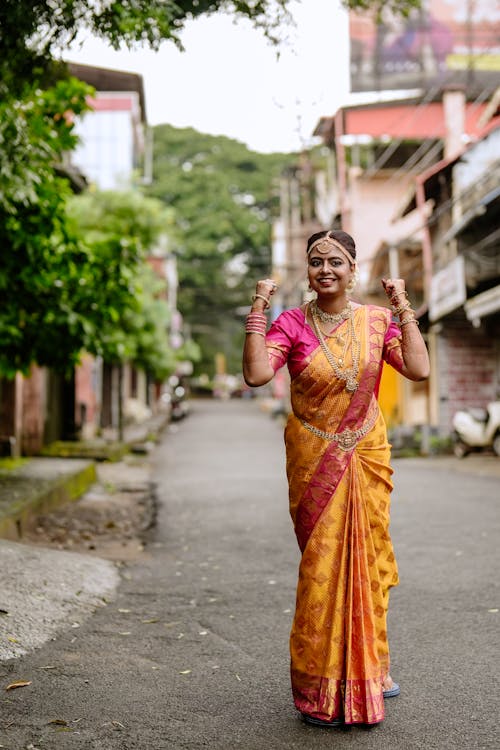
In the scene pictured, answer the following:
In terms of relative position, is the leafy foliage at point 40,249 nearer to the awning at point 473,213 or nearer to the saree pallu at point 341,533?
the saree pallu at point 341,533

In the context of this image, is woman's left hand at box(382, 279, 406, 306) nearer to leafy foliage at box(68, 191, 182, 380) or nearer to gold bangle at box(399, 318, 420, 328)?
gold bangle at box(399, 318, 420, 328)

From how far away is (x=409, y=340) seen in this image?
11.9 feet

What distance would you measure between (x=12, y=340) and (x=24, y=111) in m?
2.46

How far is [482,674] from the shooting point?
4.07m

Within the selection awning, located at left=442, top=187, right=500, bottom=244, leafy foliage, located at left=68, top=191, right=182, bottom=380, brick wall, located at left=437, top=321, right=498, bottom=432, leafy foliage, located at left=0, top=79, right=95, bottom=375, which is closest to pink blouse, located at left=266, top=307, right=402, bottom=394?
leafy foliage, located at left=0, top=79, right=95, bottom=375

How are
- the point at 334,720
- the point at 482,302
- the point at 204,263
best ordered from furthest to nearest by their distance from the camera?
the point at 204,263, the point at 482,302, the point at 334,720

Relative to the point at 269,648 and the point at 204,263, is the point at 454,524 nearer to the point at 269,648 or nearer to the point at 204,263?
the point at 269,648

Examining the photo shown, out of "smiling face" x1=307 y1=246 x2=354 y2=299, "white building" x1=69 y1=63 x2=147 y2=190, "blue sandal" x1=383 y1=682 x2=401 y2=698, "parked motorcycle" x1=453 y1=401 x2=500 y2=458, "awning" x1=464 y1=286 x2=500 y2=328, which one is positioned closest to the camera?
"smiling face" x1=307 y1=246 x2=354 y2=299

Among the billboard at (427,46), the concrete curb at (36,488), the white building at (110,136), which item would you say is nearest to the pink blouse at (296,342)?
the concrete curb at (36,488)

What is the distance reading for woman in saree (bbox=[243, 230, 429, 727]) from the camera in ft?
11.4

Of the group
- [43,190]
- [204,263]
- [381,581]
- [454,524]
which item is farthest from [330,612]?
[204,263]

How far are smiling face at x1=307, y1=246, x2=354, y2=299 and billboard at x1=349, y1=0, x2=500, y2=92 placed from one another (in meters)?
18.8

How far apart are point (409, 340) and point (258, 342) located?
2.10 feet

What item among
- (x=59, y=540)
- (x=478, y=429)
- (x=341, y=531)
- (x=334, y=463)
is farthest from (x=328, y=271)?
(x=478, y=429)
